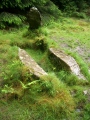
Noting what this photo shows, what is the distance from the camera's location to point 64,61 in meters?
6.61

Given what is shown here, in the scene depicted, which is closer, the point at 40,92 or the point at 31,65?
the point at 40,92

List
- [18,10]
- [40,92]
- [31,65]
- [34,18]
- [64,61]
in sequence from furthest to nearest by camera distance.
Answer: [18,10], [34,18], [64,61], [31,65], [40,92]

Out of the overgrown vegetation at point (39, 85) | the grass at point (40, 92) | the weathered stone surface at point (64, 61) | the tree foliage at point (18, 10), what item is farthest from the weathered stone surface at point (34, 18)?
the weathered stone surface at point (64, 61)

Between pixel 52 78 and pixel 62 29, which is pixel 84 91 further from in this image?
pixel 62 29

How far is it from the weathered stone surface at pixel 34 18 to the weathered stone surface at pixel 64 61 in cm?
151

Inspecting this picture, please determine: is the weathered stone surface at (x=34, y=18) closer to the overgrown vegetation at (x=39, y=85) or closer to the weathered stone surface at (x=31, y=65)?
the overgrown vegetation at (x=39, y=85)

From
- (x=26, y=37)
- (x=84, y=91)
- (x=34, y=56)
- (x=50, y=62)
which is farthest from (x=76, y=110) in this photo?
(x=26, y=37)

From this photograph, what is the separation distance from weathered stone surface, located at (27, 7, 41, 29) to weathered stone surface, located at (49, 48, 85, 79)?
151cm

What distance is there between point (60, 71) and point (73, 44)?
8.77 ft

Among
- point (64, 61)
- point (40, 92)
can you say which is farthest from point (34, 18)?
point (40, 92)

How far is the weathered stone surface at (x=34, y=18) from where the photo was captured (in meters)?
8.30

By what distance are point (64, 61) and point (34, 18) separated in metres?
2.46

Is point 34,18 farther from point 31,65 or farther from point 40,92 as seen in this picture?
point 40,92

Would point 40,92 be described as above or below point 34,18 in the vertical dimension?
below
